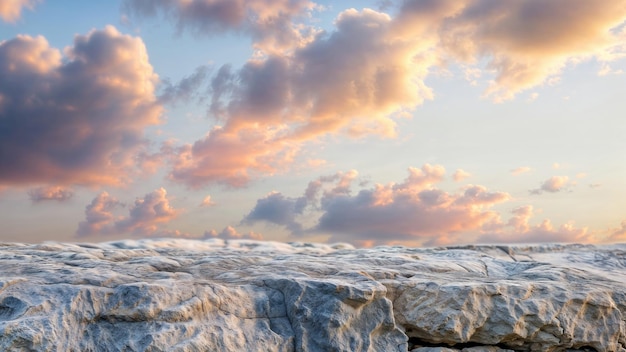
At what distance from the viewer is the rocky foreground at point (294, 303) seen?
6.46 meters

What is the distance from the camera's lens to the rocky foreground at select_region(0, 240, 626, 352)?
21.2 ft

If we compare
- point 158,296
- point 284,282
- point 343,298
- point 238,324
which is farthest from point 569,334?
point 158,296

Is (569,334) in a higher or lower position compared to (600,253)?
lower

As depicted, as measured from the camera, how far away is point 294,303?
7.41 meters

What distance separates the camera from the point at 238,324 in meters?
7.02

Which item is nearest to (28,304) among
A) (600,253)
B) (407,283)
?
(407,283)

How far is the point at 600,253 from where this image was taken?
12859 millimetres

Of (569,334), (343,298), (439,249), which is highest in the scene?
(439,249)

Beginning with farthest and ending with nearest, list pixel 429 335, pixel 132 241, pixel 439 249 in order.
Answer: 1. pixel 439 249
2. pixel 132 241
3. pixel 429 335

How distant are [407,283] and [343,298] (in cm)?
120

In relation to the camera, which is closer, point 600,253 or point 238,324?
point 238,324

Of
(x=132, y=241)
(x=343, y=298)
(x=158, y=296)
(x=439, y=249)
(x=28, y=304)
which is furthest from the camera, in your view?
(x=439, y=249)

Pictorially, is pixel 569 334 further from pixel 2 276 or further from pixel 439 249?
pixel 2 276

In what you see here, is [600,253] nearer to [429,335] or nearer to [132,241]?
[429,335]
